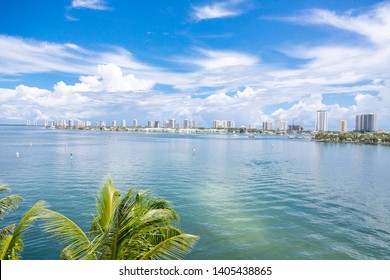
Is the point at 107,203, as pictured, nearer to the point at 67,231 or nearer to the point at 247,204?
the point at 67,231

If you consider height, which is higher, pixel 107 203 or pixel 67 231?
pixel 107 203

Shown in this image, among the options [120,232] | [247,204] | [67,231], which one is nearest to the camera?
[120,232]

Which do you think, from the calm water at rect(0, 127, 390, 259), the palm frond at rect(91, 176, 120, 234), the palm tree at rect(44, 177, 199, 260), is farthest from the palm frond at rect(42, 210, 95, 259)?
the calm water at rect(0, 127, 390, 259)

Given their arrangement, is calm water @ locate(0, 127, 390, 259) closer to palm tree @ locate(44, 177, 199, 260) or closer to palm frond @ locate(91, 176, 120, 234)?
palm tree @ locate(44, 177, 199, 260)

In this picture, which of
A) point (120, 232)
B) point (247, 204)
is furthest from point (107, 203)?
point (247, 204)

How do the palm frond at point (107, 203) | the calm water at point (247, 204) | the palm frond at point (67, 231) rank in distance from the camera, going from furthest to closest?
the calm water at point (247, 204) → the palm frond at point (107, 203) → the palm frond at point (67, 231)

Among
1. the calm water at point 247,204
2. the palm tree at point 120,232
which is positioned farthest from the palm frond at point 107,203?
the calm water at point 247,204

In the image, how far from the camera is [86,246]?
17.4 feet

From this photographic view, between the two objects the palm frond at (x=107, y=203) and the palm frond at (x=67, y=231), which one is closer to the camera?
the palm frond at (x=67, y=231)

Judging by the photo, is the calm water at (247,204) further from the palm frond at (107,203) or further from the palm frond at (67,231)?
the palm frond at (107,203)

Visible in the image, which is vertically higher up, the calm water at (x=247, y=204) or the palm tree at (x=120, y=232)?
the palm tree at (x=120, y=232)
